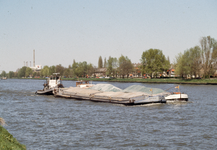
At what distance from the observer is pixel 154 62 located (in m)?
140

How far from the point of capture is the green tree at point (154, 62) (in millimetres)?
138125

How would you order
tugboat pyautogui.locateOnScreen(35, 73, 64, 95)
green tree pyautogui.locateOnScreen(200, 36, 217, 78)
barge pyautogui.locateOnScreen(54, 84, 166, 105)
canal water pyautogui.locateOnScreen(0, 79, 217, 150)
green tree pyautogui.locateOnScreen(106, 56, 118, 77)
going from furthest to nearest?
1. green tree pyautogui.locateOnScreen(106, 56, 118, 77)
2. green tree pyautogui.locateOnScreen(200, 36, 217, 78)
3. tugboat pyautogui.locateOnScreen(35, 73, 64, 95)
4. barge pyautogui.locateOnScreen(54, 84, 166, 105)
5. canal water pyautogui.locateOnScreen(0, 79, 217, 150)

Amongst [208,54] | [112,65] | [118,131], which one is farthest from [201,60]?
[118,131]

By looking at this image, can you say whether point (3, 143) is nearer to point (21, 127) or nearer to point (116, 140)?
point (116, 140)

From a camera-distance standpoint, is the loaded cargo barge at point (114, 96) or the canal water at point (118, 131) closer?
the canal water at point (118, 131)

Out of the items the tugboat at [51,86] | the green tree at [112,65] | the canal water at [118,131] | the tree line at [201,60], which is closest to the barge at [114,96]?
the tugboat at [51,86]

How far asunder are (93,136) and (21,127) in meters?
8.53

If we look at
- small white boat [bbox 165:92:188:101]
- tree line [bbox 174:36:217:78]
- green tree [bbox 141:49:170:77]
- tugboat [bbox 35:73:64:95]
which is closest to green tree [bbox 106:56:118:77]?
green tree [bbox 141:49:170:77]

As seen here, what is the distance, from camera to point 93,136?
22078mm

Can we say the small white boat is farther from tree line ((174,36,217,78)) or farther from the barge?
tree line ((174,36,217,78))

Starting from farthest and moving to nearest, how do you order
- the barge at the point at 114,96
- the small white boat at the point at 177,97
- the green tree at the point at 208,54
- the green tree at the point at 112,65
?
the green tree at the point at 112,65
the green tree at the point at 208,54
the small white boat at the point at 177,97
the barge at the point at 114,96

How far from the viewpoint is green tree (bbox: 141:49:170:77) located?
453 ft

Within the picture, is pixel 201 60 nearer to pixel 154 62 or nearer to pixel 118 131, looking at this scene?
pixel 154 62

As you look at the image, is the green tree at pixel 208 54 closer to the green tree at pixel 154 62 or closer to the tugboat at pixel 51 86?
the green tree at pixel 154 62
